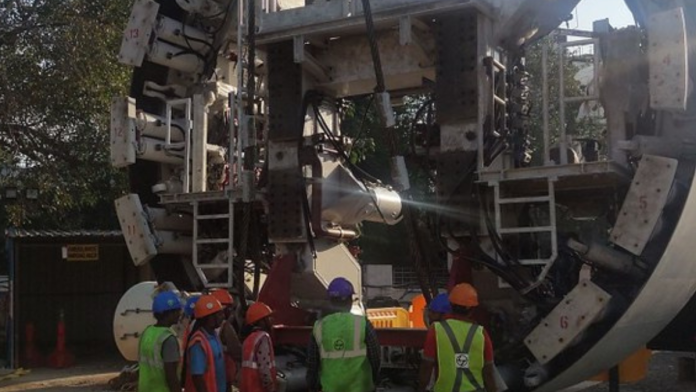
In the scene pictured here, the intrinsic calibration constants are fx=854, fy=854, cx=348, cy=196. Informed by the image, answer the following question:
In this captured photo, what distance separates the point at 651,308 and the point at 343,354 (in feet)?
8.96

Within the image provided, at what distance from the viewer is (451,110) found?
7.04 m

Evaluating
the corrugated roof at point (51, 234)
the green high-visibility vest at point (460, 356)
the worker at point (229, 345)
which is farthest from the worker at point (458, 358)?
the corrugated roof at point (51, 234)

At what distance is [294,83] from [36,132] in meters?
8.29

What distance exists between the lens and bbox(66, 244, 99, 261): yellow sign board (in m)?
16.0

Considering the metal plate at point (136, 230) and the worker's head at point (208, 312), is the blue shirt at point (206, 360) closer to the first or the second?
the worker's head at point (208, 312)

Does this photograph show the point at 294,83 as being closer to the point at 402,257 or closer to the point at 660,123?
the point at 660,123

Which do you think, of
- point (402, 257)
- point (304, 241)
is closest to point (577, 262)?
point (304, 241)

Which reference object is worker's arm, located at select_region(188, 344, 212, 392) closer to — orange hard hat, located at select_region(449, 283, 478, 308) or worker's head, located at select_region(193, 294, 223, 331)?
worker's head, located at select_region(193, 294, 223, 331)

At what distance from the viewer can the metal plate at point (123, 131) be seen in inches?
341

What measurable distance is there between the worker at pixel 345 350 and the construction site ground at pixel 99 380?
4.92m

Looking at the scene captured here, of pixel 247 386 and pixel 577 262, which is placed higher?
pixel 577 262

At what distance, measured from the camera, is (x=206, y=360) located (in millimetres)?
5398

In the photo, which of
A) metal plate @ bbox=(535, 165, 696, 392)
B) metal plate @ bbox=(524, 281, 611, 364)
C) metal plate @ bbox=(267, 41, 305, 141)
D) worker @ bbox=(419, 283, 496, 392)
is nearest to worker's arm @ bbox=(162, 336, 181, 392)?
worker @ bbox=(419, 283, 496, 392)

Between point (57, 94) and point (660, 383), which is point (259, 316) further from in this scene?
point (57, 94)
